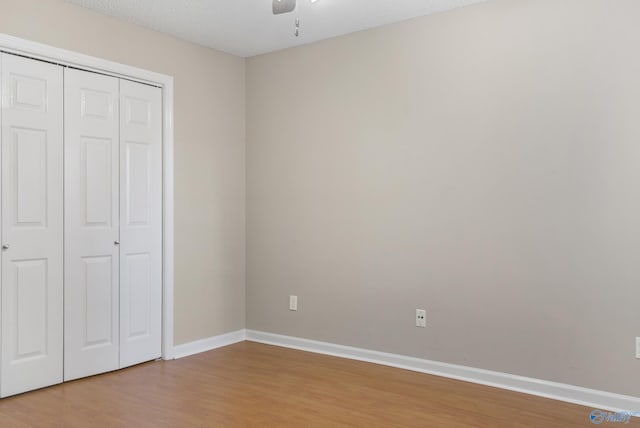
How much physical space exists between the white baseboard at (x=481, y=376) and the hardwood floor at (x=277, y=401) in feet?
0.29

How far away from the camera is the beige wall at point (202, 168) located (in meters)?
3.96

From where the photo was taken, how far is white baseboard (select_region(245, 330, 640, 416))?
3.04 metres

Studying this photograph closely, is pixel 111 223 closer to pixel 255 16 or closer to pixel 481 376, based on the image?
pixel 255 16

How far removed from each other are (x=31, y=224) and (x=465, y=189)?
291cm

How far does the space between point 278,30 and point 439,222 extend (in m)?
1.96

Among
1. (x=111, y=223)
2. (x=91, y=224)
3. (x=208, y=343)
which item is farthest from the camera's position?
(x=208, y=343)

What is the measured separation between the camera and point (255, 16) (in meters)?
3.74

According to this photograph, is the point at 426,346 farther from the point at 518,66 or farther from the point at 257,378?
the point at 518,66

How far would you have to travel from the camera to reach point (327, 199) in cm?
428

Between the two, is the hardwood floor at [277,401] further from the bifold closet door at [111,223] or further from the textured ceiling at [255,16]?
the textured ceiling at [255,16]

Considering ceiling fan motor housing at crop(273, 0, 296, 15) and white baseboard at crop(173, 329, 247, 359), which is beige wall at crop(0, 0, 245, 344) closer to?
white baseboard at crop(173, 329, 247, 359)

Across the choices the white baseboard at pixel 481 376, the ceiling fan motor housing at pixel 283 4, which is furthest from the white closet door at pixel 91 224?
the ceiling fan motor housing at pixel 283 4

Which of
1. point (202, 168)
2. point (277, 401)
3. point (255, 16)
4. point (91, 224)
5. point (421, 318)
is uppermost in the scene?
point (255, 16)

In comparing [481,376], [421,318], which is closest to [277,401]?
[421,318]
